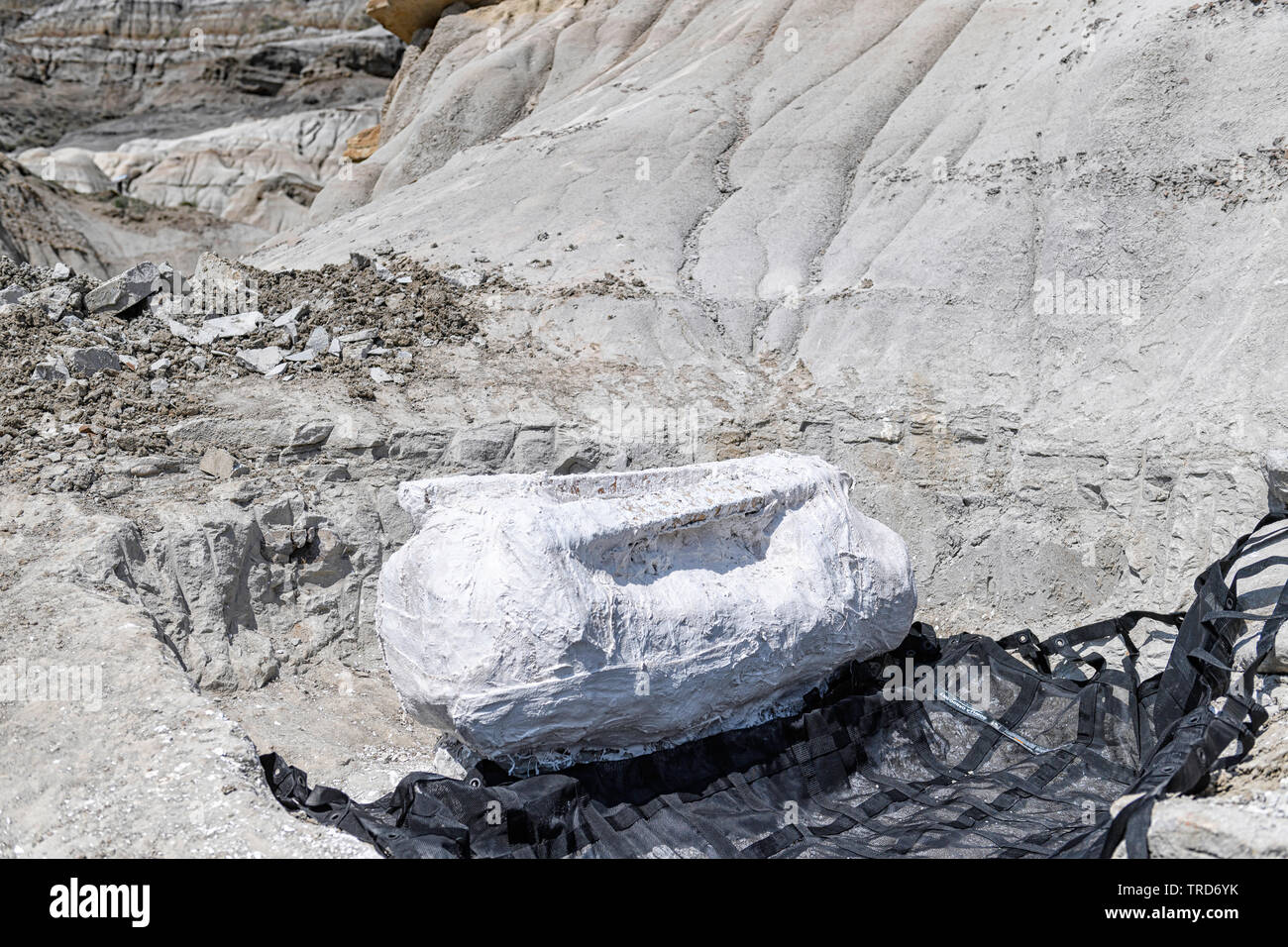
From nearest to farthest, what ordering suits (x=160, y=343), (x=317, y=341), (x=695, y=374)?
(x=160, y=343)
(x=317, y=341)
(x=695, y=374)

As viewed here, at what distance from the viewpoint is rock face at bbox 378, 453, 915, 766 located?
14.0ft

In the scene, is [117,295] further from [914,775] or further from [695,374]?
[914,775]

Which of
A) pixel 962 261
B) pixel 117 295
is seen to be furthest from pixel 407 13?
pixel 962 261

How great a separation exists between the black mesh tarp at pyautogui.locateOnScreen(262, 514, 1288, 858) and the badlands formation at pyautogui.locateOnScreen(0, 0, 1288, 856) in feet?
1.11

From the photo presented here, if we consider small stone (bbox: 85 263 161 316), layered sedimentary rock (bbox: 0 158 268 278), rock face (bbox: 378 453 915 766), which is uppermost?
layered sedimentary rock (bbox: 0 158 268 278)

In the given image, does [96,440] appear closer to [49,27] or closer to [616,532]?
[616,532]

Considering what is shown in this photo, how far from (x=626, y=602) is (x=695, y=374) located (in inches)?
166

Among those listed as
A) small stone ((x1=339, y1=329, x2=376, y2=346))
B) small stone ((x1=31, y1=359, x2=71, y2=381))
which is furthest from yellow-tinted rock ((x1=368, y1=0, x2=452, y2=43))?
small stone ((x1=31, y1=359, x2=71, y2=381))

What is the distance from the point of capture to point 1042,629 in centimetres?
670

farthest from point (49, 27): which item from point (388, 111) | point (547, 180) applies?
point (547, 180)

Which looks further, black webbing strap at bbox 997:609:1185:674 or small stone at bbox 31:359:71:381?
small stone at bbox 31:359:71:381

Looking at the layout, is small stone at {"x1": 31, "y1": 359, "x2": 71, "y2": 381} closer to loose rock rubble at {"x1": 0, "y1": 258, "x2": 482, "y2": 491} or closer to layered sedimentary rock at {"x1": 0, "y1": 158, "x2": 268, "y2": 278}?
loose rock rubble at {"x1": 0, "y1": 258, "x2": 482, "y2": 491}

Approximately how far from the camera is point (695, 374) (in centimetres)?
847

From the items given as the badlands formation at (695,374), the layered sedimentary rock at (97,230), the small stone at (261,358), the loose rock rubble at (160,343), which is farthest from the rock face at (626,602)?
the layered sedimentary rock at (97,230)
